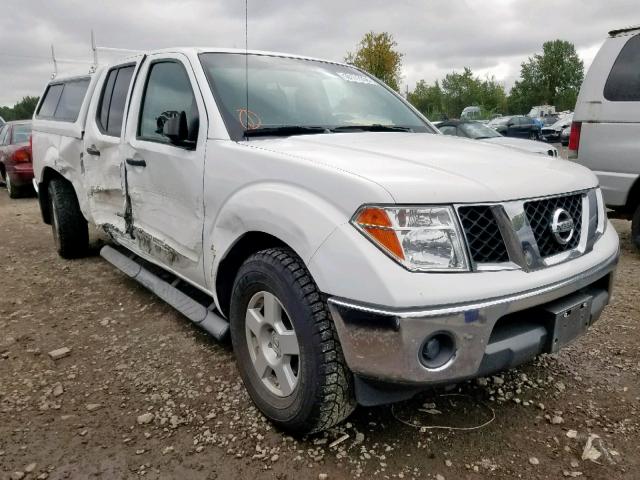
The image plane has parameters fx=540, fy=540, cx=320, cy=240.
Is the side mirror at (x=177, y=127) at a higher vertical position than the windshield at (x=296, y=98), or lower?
lower

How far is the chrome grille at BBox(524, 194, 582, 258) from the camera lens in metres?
2.04

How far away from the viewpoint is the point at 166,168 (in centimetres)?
298

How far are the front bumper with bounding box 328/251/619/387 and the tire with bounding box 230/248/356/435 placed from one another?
0.11 m

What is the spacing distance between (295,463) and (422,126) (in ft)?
7.07

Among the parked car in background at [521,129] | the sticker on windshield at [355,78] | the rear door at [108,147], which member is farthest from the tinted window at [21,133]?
the parked car in background at [521,129]

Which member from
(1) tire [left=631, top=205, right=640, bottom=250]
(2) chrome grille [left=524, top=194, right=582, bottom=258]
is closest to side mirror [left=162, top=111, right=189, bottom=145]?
(2) chrome grille [left=524, top=194, right=582, bottom=258]

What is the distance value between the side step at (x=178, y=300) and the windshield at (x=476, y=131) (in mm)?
8111

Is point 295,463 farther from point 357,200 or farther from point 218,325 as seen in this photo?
point 357,200

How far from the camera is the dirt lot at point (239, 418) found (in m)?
2.16

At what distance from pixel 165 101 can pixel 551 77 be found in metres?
73.7

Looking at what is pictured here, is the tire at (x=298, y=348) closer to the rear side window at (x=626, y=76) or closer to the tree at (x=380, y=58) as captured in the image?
the rear side window at (x=626, y=76)

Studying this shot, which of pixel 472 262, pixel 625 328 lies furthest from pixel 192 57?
pixel 625 328

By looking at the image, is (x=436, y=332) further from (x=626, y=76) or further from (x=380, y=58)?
(x=380, y=58)

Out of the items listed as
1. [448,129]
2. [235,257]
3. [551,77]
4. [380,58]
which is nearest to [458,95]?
[551,77]
